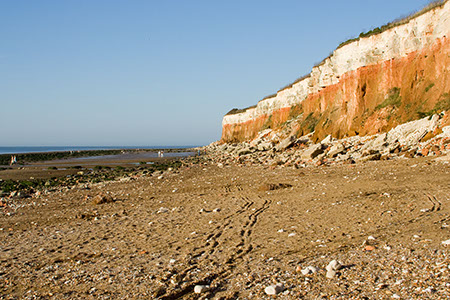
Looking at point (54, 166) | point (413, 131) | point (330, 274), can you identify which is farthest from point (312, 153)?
point (54, 166)

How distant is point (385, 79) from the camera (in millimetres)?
28672

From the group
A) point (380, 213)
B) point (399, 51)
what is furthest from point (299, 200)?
point (399, 51)

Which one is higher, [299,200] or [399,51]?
[399,51]

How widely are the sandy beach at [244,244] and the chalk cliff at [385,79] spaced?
13.2m

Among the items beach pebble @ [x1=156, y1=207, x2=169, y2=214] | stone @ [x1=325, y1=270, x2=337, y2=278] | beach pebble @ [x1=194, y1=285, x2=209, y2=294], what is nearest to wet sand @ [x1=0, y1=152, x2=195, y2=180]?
beach pebble @ [x1=156, y1=207, x2=169, y2=214]

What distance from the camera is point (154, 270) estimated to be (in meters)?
5.76

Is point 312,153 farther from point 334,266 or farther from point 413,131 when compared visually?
point 334,266

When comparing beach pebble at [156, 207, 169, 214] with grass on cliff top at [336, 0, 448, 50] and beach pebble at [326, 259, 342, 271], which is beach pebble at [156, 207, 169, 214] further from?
grass on cliff top at [336, 0, 448, 50]

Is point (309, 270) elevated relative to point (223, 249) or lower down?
elevated

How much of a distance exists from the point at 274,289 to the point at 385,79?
93.0ft

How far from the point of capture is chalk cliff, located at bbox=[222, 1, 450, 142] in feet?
75.4

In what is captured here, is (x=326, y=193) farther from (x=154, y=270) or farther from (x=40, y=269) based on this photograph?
(x=40, y=269)

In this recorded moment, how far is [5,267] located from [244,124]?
8412 centimetres

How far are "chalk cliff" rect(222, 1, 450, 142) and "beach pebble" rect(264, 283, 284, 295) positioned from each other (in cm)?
2070
